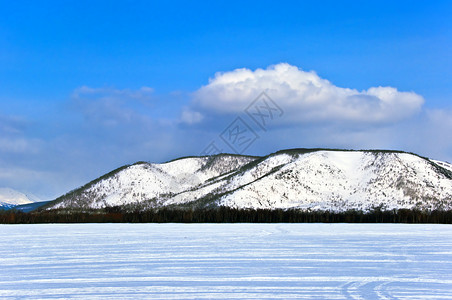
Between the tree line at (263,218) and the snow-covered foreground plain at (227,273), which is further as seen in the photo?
the tree line at (263,218)

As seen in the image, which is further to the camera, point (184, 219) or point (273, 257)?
point (184, 219)

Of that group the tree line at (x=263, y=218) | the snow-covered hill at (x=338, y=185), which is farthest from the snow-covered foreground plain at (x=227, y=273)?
the snow-covered hill at (x=338, y=185)

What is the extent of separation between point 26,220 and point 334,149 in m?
123

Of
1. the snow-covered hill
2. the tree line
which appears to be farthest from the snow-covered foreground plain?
the snow-covered hill

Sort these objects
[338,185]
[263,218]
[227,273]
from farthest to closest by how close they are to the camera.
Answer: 1. [338,185]
2. [263,218]
3. [227,273]

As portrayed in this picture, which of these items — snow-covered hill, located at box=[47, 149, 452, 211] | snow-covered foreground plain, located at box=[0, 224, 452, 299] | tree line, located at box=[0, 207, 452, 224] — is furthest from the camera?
snow-covered hill, located at box=[47, 149, 452, 211]

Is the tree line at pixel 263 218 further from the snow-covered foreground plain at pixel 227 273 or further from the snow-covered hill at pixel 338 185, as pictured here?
the snow-covered foreground plain at pixel 227 273

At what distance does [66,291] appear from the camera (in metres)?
16.3

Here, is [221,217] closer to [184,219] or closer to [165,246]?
[184,219]

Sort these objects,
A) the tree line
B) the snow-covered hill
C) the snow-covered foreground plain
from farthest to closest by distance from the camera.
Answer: the snow-covered hill < the tree line < the snow-covered foreground plain

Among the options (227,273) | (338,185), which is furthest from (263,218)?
(227,273)

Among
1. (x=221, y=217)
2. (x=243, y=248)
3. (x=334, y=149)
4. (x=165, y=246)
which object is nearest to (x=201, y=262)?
(x=243, y=248)

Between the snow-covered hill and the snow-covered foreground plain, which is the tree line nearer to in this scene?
the snow-covered hill

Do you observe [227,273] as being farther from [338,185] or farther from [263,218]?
[338,185]
